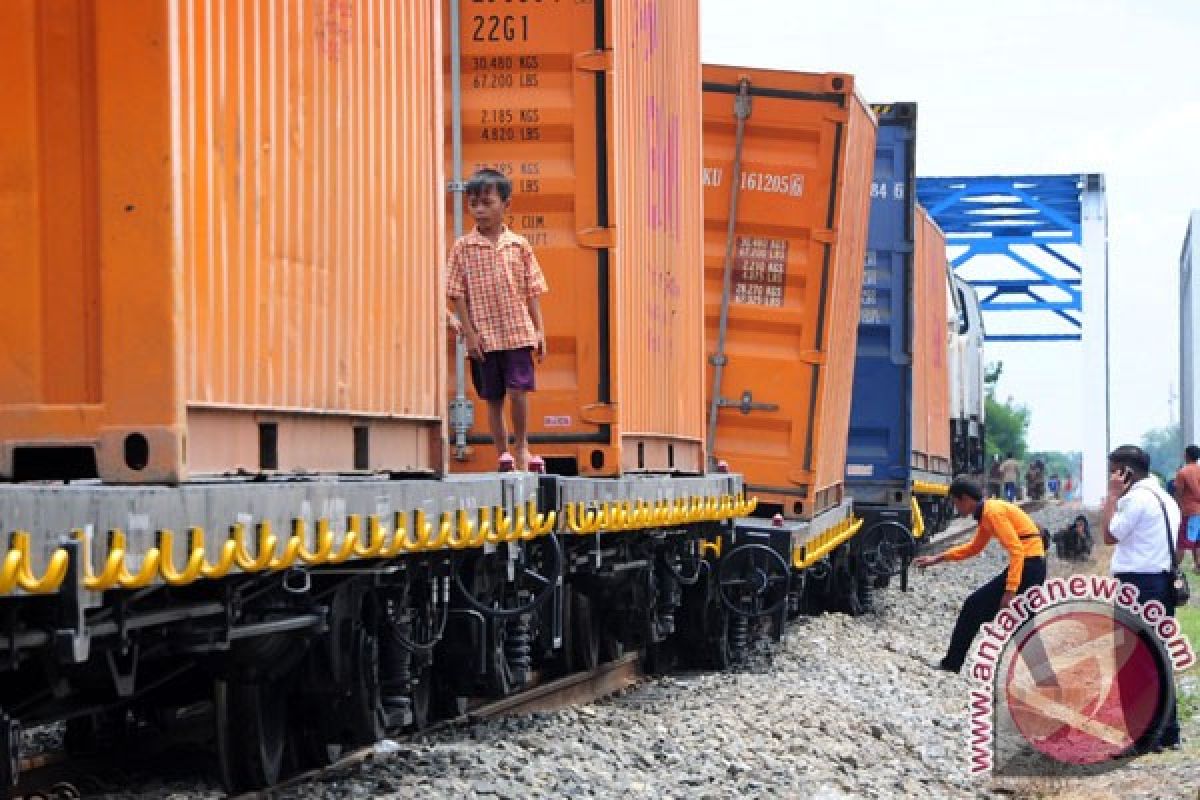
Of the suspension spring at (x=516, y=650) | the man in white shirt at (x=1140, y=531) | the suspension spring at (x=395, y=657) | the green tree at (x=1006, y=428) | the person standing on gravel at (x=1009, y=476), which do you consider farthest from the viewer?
the green tree at (x=1006, y=428)

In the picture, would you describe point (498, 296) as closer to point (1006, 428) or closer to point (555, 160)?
point (555, 160)

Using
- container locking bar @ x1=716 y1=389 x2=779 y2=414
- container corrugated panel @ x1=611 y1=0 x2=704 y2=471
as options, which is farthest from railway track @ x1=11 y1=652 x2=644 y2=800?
container locking bar @ x1=716 y1=389 x2=779 y2=414

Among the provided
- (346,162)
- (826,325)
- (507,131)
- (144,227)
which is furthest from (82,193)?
(826,325)

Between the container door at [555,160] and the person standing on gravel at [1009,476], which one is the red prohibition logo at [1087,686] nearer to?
the container door at [555,160]

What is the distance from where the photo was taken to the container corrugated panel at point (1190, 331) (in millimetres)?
55969

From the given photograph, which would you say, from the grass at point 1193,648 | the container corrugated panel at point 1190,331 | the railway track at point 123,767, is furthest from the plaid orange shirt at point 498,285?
the container corrugated panel at point 1190,331

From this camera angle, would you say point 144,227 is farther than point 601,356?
No

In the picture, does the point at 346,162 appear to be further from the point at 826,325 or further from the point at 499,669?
the point at 826,325

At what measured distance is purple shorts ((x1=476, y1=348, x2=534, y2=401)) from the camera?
9969 millimetres

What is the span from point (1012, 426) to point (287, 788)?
140 m

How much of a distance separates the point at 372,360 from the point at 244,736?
141 centimetres

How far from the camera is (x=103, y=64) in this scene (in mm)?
5727

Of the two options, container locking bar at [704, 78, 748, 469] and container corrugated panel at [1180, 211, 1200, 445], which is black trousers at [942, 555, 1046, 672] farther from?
container corrugated panel at [1180, 211, 1200, 445]

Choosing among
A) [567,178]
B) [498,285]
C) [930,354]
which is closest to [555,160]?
[567,178]
